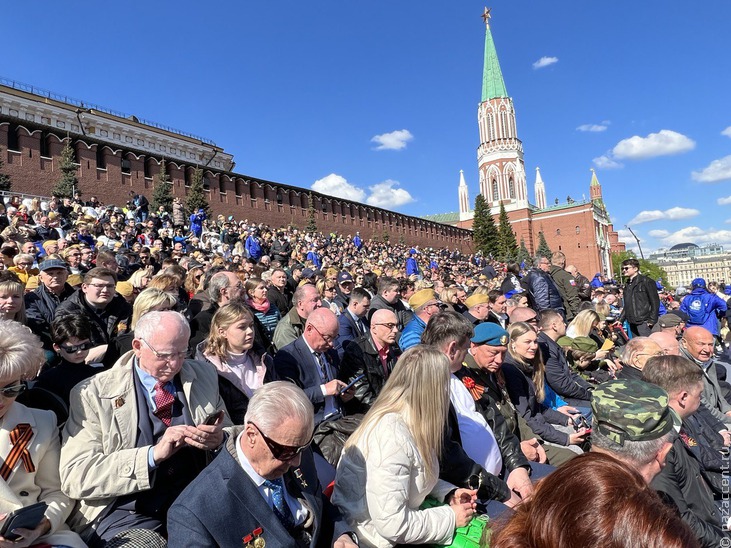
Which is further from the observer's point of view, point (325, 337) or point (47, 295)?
point (47, 295)

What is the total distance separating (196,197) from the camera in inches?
1096

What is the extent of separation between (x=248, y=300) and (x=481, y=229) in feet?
193

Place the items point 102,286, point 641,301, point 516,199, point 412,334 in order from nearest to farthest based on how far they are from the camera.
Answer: point 102,286 < point 412,334 < point 641,301 < point 516,199

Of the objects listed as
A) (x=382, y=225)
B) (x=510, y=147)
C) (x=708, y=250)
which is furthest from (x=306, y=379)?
(x=708, y=250)

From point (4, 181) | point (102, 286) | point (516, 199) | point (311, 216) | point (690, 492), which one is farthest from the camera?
point (516, 199)

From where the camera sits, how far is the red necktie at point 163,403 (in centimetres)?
279

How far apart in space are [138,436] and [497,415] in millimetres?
2586

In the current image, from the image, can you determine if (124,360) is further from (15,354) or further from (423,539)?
(423,539)

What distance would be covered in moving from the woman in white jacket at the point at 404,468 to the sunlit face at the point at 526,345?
2.10 meters

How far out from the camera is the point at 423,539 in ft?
8.66

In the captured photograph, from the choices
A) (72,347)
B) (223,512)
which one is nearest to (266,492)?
(223,512)

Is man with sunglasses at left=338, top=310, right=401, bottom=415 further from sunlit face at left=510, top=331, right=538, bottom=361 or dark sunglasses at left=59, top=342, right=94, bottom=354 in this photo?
dark sunglasses at left=59, top=342, right=94, bottom=354

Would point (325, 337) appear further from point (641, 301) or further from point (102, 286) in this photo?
point (641, 301)

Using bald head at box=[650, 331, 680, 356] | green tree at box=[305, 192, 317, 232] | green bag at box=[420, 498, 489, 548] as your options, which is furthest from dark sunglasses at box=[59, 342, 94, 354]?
green tree at box=[305, 192, 317, 232]
